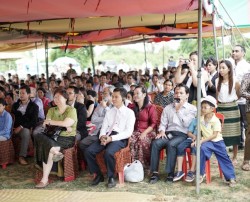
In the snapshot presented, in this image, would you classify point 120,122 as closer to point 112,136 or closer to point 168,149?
point 112,136

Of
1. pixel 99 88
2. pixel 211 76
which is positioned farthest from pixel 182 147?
pixel 99 88

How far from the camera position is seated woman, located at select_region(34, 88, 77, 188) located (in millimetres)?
4781

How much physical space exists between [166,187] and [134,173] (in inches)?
17.5

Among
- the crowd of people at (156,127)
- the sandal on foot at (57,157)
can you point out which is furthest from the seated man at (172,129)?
the sandal on foot at (57,157)

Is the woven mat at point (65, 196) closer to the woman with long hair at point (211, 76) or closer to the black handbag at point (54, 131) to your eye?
the black handbag at point (54, 131)

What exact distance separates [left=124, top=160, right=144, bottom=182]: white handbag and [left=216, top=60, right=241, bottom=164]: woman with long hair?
1315 millimetres

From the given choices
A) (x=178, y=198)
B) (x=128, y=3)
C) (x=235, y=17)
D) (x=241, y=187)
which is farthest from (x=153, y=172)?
(x=235, y=17)

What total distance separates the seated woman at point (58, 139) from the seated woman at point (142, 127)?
33.3 inches

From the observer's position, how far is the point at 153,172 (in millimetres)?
4805

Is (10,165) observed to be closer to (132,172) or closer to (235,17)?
(132,172)

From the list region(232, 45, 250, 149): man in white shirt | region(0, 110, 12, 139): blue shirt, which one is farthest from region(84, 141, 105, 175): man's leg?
region(232, 45, 250, 149): man in white shirt

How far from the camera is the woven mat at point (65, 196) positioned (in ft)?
13.9

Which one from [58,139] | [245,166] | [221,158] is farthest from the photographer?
[245,166]

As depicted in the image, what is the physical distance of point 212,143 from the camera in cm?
458
